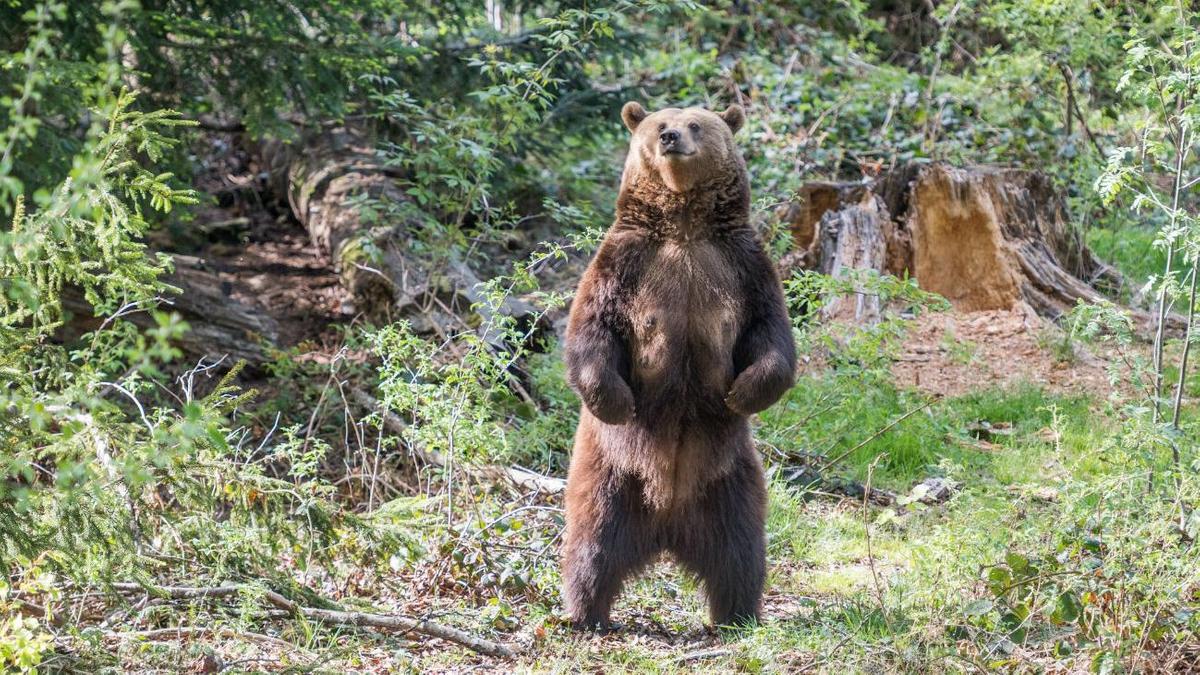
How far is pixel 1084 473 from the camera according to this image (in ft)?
22.6

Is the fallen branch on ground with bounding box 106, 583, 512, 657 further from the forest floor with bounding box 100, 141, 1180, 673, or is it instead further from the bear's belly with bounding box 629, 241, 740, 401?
the bear's belly with bounding box 629, 241, 740, 401

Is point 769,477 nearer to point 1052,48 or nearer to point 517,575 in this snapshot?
point 517,575

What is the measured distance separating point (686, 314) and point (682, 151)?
688 millimetres

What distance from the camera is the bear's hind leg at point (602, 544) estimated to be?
536 centimetres

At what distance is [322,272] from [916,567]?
20.4ft

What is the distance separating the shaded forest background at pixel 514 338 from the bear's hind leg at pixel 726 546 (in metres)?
0.22

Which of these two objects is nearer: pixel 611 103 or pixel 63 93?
pixel 63 93

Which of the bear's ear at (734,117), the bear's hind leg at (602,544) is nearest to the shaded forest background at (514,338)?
the bear's hind leg at (602,544)

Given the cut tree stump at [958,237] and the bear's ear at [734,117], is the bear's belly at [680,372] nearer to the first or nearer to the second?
the bear's ear at [734,117]

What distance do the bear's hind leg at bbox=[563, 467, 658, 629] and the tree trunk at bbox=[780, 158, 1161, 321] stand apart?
15.5ft

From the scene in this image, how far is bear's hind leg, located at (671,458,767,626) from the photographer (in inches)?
212

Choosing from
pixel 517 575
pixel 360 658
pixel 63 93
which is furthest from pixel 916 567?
pixel 63 93

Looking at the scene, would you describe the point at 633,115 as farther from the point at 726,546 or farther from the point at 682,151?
the point at 726,546

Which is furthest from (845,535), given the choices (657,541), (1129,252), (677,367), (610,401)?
(1129,252)
